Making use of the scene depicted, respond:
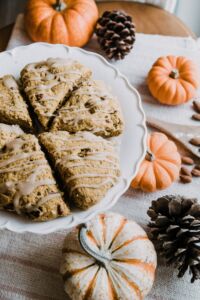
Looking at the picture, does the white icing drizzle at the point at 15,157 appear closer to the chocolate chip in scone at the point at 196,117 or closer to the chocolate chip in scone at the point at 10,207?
the chocolate chip in scone at the point at 10,207

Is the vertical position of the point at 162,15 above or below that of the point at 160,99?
above

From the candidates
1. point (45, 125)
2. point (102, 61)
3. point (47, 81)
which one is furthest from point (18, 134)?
point (102, 61)

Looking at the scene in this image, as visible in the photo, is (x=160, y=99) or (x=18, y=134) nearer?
(x=18, y=134)

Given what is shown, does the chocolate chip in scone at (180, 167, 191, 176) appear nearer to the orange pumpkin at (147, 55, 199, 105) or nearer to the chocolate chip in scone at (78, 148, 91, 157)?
the orange pumpkin at (147, 55, 199, 105)

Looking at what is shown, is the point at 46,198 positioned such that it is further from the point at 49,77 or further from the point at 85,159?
the point at 49,77

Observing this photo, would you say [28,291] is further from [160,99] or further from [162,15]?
[162,15]

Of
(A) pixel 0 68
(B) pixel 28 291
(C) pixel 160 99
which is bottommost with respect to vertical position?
(B) pixel 28 291

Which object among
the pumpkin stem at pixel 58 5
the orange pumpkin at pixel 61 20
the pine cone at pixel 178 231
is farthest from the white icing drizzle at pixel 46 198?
the pumpkin stem at pixel 58 5
